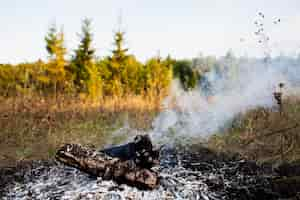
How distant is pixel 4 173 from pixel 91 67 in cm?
1352

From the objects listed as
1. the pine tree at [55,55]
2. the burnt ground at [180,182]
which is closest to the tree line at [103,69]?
the pine tree at [55,55]

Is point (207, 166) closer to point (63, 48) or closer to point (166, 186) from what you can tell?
point (166, 186)

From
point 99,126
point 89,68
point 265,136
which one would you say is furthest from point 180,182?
point 89,68

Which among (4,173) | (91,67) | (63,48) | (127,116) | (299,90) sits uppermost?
(63,48)

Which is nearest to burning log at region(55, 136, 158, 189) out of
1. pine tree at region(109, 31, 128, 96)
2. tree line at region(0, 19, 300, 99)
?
tree line at region(0, 19, 300, 99)

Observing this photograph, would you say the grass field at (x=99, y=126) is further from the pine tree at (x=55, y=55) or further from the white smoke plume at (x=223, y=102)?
the pine tree at (x=55, y=55)

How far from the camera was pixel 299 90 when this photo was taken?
9000 millimetres

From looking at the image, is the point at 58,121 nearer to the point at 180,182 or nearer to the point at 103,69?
the point at 180,182

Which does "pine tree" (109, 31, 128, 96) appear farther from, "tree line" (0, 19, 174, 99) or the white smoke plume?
the white smoke plume

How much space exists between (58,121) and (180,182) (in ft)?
15.4

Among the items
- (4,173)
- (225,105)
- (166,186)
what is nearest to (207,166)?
(166,186)

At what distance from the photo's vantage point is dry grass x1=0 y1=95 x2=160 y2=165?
658cm

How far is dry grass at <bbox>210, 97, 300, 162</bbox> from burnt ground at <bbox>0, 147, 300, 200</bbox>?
1.82 ft

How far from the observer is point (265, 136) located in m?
6.25
